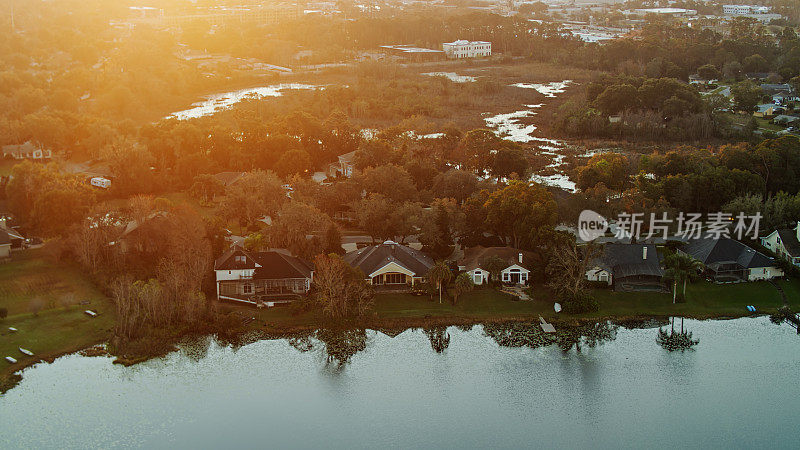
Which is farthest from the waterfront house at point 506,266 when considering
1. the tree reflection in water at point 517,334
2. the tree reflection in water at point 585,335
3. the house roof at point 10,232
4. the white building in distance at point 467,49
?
the white building in distance at point 467,49

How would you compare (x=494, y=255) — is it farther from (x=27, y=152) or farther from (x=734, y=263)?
(x=27, y=152)

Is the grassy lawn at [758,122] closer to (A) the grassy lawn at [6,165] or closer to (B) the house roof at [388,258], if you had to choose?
(B) the house roof at [388,258]

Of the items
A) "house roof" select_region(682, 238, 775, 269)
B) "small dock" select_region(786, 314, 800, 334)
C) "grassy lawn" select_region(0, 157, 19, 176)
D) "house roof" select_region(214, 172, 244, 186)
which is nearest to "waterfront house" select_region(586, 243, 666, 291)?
"house roof" select_region(682, 238, 775, 269)

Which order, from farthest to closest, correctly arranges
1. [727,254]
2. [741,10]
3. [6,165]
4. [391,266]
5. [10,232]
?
[741,10] < [6,165] < [10,232] < [727,254] < [391,266]

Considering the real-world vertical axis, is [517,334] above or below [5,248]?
below

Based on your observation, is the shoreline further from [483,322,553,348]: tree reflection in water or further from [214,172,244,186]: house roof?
[214,172,244,186]: house roof

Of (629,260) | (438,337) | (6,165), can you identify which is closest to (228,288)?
(438,337)
